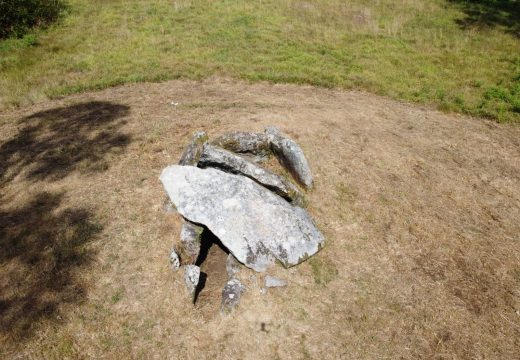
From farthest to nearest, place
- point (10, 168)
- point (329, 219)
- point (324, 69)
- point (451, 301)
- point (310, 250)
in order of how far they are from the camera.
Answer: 1. point (324, 69)
2. point (10, 168)
3. point (329, 219)
4. point (310, 250)
5. point (451, 301)

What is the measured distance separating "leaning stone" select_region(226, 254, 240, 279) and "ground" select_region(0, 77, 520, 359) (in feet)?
1.08

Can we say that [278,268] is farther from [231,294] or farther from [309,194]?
[309,194]

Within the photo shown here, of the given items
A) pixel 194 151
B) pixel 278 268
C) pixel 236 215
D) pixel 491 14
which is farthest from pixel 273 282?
pixel 491 14

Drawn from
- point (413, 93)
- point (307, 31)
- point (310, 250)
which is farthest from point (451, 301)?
point (307, 31)

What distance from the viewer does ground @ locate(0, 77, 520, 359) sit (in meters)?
6.59

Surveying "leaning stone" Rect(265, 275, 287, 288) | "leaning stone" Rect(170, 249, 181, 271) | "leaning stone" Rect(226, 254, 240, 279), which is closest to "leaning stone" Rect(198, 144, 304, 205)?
Answer: "leaning stone" Rect(226, 254, 240, 279)

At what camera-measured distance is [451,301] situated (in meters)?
7.34

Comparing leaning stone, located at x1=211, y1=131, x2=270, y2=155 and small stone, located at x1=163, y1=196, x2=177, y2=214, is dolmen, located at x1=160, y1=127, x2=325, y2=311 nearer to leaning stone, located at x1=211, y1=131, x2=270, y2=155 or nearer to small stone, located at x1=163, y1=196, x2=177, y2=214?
small stone, located at x1=163, y1=196, x2=177, y2=214

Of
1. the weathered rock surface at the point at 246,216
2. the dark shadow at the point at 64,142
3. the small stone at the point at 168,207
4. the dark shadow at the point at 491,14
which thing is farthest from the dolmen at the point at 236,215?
the dark shadow at the point at 491,14

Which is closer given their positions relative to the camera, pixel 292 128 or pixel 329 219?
pixel 329 219

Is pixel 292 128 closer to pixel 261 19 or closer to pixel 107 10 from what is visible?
pixel 261 19

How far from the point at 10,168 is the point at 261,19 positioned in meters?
14.8

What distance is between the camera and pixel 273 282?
7312 mm

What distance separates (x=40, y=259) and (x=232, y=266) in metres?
3.92
